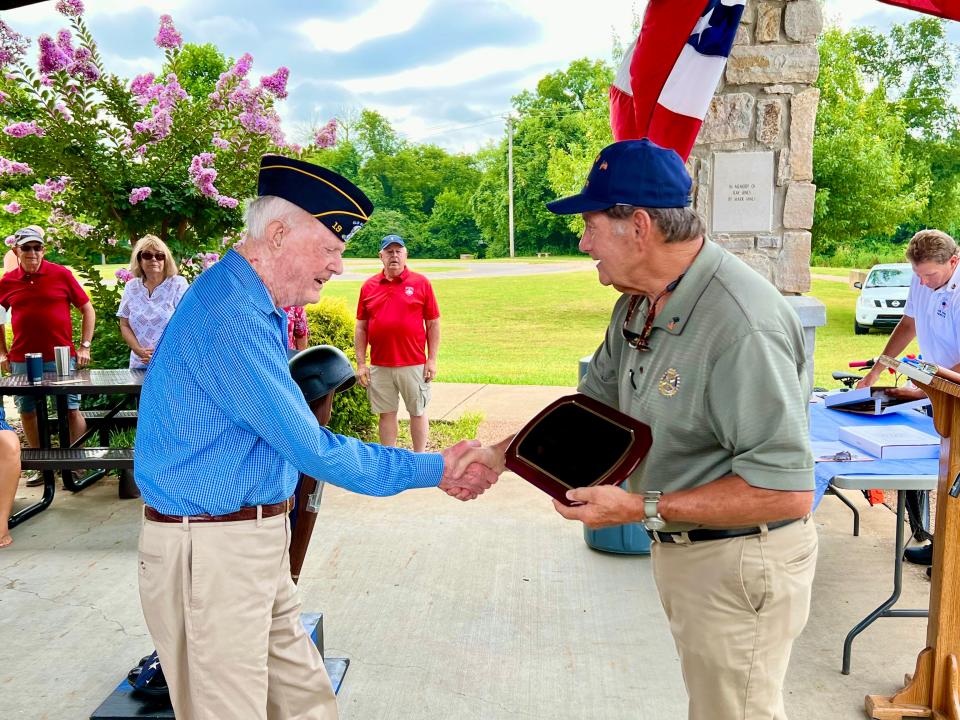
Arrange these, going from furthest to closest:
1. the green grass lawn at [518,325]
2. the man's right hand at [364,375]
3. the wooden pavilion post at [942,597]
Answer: the green grass lawn at [518,325], the man's right hand at [364,375], the wooden pavilion post at [942,597]

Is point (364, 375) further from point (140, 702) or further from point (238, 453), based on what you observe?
point (238, 453)

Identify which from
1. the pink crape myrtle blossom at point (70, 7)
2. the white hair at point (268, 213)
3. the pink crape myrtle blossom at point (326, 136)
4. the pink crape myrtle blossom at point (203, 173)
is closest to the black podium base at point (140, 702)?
the white hair at point (268, 213)

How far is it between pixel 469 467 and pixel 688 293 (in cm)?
95

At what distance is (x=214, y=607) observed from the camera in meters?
2.21

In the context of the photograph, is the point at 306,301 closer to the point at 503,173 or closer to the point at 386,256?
the point at 386,256

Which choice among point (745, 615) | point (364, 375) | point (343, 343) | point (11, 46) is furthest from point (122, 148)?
point (745, 615)

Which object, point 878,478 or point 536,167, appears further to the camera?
point 536,167

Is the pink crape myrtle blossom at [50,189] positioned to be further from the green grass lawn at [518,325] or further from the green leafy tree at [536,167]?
the green leafy tree at [536,167]

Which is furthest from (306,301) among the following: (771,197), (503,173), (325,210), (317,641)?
(503,173)

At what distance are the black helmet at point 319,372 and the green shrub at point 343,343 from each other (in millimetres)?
5047

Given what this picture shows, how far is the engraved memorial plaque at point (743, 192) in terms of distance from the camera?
5.50 m

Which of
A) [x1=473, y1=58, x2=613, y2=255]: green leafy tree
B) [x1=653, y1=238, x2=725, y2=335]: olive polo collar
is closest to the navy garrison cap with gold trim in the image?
[x1=653, y1=238, x2=725, y2=335]: olive polo collar

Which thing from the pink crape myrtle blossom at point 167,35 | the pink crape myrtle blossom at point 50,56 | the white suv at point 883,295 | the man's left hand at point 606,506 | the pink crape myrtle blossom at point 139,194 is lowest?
the white suv at point 883,295

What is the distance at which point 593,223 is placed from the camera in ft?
7.16
